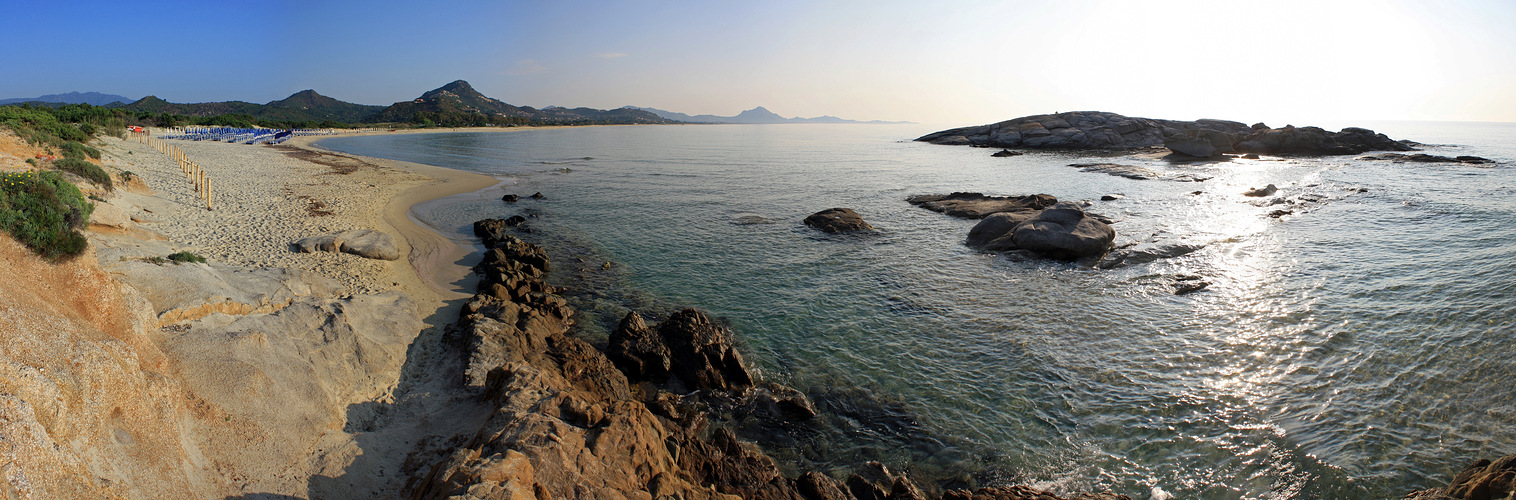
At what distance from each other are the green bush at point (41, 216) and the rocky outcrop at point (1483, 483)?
1942cm

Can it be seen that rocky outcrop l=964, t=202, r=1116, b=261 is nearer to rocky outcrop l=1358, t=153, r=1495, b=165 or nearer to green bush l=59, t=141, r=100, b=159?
green bush l=59, t=141, r=100, b=159

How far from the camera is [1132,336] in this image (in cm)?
1412

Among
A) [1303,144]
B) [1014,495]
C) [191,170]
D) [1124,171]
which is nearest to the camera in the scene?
[1014,495]

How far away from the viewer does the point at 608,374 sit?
11.5 m

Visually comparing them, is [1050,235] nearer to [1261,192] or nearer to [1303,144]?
[1261,192]

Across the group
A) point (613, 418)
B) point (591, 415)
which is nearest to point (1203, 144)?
point (613, 418)

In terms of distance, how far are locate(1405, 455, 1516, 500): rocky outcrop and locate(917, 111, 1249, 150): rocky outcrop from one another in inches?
3276

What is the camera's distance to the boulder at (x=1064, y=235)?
20.7 meters

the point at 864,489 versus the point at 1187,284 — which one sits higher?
the point at 1187,284

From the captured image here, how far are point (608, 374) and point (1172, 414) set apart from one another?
10.8 m

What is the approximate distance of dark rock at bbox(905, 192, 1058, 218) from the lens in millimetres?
28172

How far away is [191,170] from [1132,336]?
4622cm

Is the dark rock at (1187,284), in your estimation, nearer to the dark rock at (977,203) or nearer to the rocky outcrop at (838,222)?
the dark rock at (977,203)

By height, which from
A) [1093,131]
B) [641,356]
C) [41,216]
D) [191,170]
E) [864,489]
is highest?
[1093,131]
